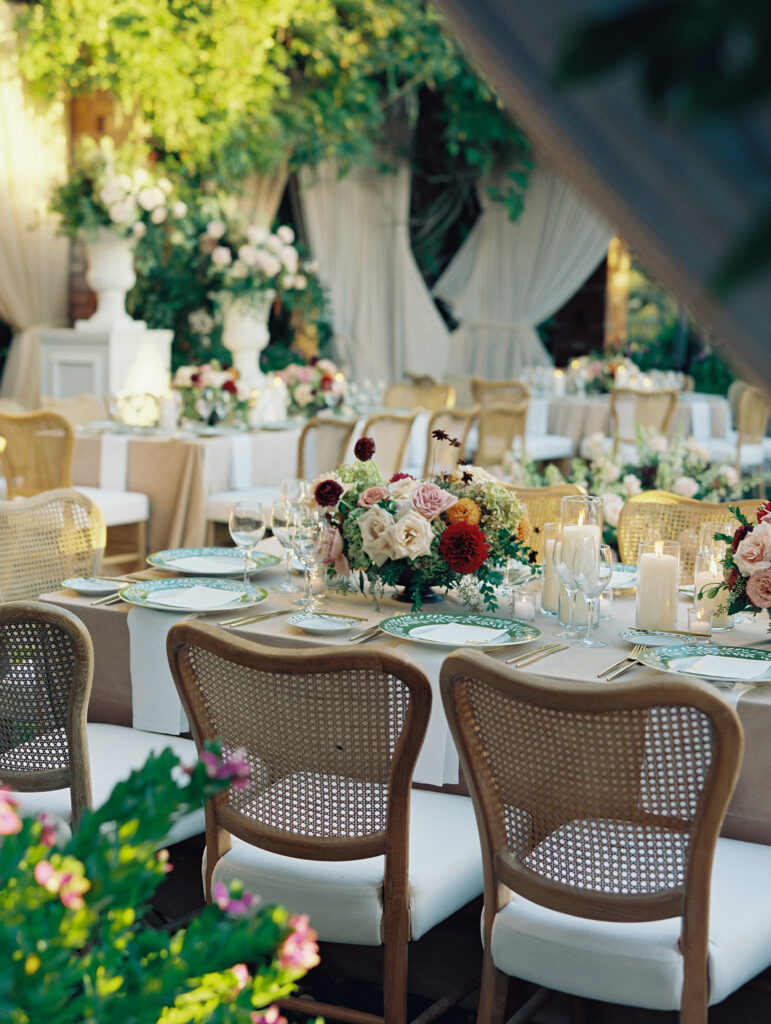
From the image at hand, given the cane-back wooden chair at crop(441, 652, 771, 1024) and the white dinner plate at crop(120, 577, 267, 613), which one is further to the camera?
the white dinner plate at crop(120, 577, 267, 613)

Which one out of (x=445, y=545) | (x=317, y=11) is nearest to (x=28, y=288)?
(x=317, y=11)

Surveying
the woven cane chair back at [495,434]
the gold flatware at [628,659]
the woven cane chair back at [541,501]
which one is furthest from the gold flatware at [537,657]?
the woven cane chair back at [495,434]

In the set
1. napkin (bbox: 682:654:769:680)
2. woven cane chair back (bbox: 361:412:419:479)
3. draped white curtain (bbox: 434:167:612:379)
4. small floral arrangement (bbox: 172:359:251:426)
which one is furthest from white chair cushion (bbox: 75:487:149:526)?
draped white curtain (bbox: 434:167:612:379)

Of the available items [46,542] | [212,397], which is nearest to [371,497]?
[46,542]

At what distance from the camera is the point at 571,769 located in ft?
5.80

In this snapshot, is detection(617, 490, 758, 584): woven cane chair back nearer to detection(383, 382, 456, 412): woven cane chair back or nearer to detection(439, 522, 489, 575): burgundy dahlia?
detection(439, 522, 489, 575): burgundy dahlia

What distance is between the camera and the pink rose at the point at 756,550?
2383 millimetres

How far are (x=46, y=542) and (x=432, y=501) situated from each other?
113cm

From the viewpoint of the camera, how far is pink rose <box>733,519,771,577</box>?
7.82ft

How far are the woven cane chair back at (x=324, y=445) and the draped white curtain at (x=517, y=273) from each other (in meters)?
5.53

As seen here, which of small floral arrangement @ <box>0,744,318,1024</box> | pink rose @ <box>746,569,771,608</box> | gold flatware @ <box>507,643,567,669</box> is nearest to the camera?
small floral arrangement @ <box>0,744,318,1024</box>

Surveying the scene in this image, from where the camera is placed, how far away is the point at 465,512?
258 centimetres

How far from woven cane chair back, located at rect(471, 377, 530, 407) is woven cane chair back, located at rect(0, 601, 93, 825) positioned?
5493 mm

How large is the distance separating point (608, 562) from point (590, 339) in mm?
8769
